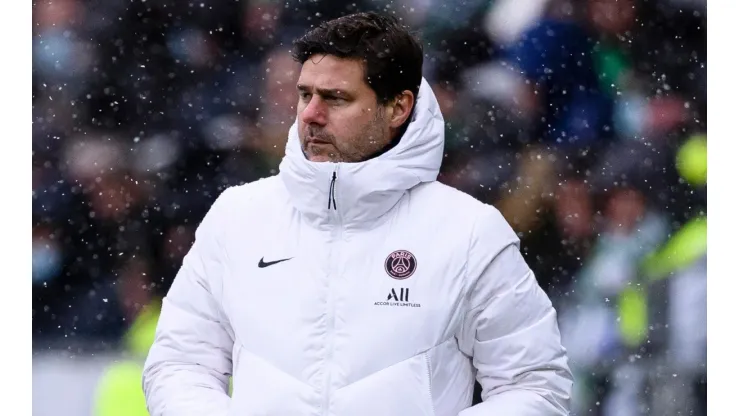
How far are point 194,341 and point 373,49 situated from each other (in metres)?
0.58

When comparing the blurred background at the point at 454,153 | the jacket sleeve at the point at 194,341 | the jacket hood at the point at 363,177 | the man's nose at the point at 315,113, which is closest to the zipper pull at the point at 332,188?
the jacket hood at the point at 363,177

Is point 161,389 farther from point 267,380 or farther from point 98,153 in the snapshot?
point 98,153

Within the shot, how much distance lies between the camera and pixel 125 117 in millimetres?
2768

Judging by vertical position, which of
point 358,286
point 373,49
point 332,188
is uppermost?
point 373,49

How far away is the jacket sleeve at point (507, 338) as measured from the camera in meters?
1.52

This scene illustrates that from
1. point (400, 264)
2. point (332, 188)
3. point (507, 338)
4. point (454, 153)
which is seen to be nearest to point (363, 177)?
point (332, 188)

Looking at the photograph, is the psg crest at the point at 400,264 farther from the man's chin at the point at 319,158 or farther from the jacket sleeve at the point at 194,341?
the jacket sleeve at the point at 194,341

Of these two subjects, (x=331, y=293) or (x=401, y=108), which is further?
(x=401, y=108)

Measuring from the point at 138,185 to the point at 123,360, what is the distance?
0.50m

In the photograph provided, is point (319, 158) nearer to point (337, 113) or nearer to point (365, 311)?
point (337, 113)

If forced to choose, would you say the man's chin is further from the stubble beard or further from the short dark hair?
the short dark hair

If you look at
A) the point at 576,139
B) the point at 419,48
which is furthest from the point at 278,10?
the point at 419,48

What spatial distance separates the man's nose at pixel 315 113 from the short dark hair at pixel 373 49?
91 millimetres

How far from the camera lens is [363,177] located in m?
1.56
